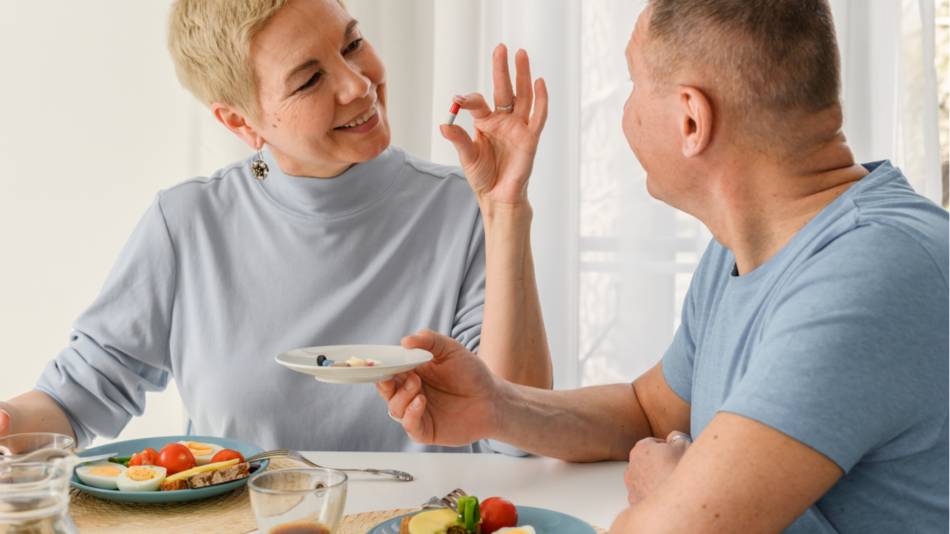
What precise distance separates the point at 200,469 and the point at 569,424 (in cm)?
54

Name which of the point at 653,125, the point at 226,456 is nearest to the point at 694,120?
the point at 653,125

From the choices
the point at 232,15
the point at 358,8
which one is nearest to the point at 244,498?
the point at 232,15

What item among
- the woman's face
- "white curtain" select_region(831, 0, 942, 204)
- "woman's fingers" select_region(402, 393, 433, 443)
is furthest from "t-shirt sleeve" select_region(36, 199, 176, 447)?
"white curtain" select_region(831, 0, 942, 204)

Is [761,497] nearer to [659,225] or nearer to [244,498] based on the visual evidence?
[244,498]

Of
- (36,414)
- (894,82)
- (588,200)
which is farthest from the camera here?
(588,200)

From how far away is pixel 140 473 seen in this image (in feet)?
4.64

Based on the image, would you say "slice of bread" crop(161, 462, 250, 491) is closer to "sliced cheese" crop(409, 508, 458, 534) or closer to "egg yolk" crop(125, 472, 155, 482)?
"egg yolk" crop(125, 472, 155, 482)

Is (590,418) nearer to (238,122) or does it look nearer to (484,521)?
(484,521)

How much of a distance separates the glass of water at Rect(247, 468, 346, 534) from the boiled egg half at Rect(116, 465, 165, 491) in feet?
1.08

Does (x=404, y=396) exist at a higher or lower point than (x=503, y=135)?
lower

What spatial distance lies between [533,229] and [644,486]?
181 centimetres

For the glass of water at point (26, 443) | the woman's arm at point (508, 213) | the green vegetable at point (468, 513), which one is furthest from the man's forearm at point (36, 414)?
the green vegetable at point (468, 513)

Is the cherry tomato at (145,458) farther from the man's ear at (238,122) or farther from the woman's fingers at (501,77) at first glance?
the woman's fingers at (501,77)

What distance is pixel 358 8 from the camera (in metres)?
3.16
